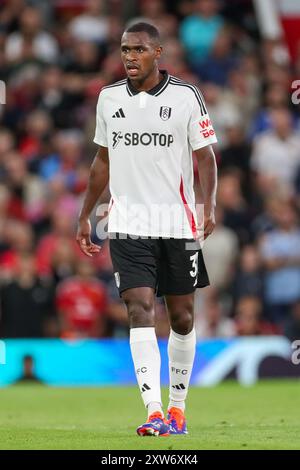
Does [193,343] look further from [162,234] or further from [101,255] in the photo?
[101,255]

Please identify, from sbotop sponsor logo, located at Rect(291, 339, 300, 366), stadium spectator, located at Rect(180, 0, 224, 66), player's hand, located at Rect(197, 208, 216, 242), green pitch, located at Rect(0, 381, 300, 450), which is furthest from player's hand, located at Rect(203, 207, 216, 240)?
stadium spectator, located at Rect(180, 0, 224, 66)

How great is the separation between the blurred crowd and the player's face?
25.8 ft

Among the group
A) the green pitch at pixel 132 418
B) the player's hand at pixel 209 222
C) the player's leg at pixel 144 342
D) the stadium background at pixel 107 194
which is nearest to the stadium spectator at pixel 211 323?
the stadium background at pixel 107 194

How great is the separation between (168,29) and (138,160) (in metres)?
11.2

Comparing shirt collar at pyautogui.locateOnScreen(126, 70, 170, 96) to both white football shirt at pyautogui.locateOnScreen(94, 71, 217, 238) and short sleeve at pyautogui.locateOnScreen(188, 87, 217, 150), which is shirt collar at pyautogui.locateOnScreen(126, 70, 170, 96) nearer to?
white football shirt at pyautogui.locateOnScreen(94, 71, 217, 238)

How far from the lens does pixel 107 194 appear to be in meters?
17.5

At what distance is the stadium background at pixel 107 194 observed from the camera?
16.6m

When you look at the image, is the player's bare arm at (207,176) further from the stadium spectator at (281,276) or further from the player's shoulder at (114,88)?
the stadium spectator at (281,276)

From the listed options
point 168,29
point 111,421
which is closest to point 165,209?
point 111,421

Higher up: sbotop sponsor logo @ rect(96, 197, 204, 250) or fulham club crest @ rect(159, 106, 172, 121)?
fulham club crest @ rect(159, 106, 172, 121)

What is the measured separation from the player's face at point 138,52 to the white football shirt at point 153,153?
198 millimetres

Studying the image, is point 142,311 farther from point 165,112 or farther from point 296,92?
point 296,92

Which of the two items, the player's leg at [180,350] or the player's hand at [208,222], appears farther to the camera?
the player's leg at [180,350]

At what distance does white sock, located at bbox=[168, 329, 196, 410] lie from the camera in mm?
9461
